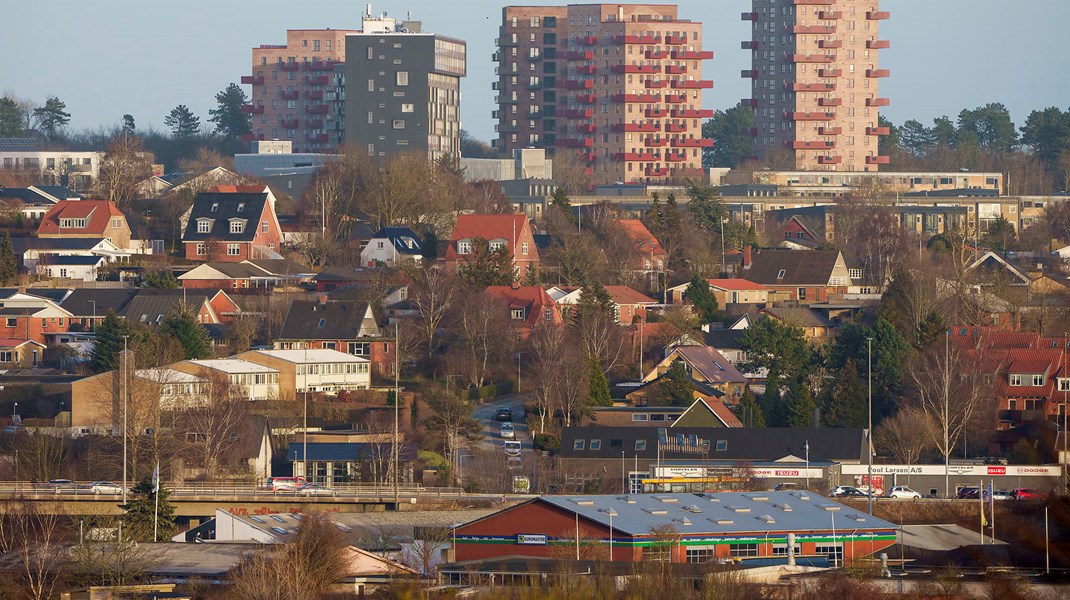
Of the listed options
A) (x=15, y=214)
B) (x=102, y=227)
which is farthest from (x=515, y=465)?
(x=15, y=214)

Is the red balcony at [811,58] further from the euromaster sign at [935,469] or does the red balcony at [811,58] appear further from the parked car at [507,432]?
the euromaster sign at [935,469]

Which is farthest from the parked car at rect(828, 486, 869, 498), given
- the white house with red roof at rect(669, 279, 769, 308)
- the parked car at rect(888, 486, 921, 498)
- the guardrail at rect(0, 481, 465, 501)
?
the white house with red roof at rect(669, 279, 769, 308)

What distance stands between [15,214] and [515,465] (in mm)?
28737

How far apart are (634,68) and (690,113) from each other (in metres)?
4.29

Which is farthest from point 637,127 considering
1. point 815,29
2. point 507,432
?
point 507,432

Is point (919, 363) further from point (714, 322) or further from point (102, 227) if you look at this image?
point (102, 227)

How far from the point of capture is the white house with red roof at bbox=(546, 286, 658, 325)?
5419 cm

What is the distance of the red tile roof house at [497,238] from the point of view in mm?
58312

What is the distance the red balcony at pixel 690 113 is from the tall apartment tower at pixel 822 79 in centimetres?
403

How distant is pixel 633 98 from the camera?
328ft

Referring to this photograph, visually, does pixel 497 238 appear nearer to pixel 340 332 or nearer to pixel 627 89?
pixel 340 332

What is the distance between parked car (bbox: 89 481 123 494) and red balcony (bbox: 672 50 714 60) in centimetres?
6587

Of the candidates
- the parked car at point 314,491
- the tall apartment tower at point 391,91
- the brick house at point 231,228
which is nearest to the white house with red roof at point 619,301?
the brick house at point 231,228

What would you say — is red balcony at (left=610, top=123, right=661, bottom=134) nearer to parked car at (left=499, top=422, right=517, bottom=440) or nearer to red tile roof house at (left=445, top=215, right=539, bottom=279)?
red tile roof house at (left=445, top=215, right=539, bottom=279)
